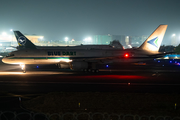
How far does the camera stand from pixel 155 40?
118 feet

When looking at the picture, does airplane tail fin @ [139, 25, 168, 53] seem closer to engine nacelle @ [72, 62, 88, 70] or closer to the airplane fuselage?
the airplane fuselage

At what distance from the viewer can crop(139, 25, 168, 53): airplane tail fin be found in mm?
35250

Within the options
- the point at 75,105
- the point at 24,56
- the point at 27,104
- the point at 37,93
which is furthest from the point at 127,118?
the point at 24,56

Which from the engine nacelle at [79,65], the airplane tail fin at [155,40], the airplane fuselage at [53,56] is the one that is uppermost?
the airplane tail fin at [155,40]

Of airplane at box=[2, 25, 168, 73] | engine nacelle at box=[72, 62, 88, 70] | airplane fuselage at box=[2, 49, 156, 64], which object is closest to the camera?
engine nacelle at box=[72, 62, 88, 70]

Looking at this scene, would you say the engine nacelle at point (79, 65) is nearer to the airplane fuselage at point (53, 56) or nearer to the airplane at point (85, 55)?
the airplane at point (85, 55)

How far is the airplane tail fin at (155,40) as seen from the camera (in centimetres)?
3525

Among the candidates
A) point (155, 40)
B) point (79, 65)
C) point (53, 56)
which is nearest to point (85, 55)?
point (79, 65)

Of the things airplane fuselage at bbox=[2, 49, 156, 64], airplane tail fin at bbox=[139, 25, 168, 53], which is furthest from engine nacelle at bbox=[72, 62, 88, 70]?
airplane tail fin at bbox=[139, 25, 168, 53]

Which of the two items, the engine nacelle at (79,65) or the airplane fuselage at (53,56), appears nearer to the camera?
the engine nacelle at (79,65)

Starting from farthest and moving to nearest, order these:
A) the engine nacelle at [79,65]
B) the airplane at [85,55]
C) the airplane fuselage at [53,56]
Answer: the airplane fuselage at [53,56] < the airplane at [85,55] < the engine nacelle at [79,65]

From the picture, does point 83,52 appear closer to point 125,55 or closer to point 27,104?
point 125,55

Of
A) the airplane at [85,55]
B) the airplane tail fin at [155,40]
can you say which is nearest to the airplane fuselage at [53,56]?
the airplane at [85,55]

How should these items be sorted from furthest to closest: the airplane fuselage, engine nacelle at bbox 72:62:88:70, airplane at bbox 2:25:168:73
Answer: the airplane fuselage, airplane at bbox 2:25:168:73, engine nacelle at bbox 72:62:88:70
